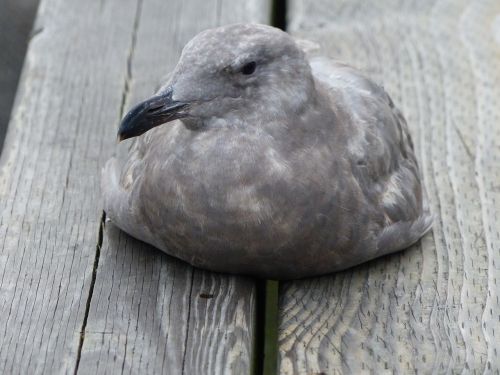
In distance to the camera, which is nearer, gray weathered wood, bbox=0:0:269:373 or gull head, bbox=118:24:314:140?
gray weathered wood, bbox=0:0:269:373

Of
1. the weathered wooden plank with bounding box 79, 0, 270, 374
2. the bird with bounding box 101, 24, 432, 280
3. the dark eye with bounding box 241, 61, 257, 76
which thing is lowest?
the weathered wooden plank with bounding box 79, 0, 270, 374

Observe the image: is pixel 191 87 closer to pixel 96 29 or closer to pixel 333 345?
pixel 333 345

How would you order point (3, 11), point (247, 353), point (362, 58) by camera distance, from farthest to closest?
point (3, 11) → point (362, 58) → point (247, 353)

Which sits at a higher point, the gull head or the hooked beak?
the gull head

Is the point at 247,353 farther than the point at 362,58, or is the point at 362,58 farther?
the point at 362,58

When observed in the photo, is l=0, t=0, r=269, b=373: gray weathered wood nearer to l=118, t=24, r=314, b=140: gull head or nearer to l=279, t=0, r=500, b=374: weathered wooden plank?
l=279, t=0, r=500, b=374: weathered wooden plank

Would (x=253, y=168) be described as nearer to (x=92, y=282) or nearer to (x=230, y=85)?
(x=230, y=85)

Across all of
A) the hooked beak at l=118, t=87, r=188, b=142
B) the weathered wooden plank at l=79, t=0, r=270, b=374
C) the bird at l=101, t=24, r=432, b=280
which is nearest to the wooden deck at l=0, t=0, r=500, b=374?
the weathered wooden plank at l=79, t=0, r=270, b=374

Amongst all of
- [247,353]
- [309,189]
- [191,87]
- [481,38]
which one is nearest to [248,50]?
[191,87]
